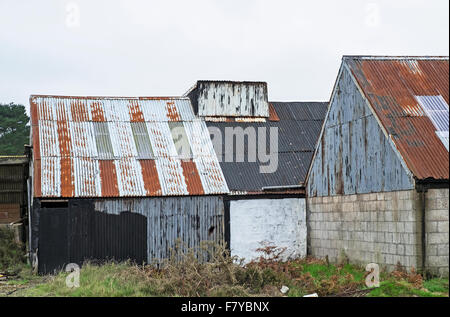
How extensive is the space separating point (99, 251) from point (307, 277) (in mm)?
6960

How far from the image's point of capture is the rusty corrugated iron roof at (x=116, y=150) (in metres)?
22.8

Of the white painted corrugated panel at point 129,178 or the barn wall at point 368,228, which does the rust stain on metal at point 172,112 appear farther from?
the barn wall at point 368,228

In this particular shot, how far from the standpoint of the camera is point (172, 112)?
27.3m

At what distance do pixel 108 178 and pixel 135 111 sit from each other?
4.53m

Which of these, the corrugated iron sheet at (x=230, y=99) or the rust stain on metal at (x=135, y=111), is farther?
the corrugated iron sheet at (x=230, y=99)

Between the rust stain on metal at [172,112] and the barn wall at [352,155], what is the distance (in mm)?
6075

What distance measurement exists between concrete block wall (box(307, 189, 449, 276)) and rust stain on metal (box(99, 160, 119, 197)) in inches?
268

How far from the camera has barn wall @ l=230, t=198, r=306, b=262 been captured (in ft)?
77.6

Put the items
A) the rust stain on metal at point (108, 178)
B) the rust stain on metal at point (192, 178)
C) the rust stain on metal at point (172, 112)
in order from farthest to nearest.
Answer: the rust stain on metal at point (172, 112) → the rust stain on metal at point (192, 178) → the rust stain on metal at point (108, 178)

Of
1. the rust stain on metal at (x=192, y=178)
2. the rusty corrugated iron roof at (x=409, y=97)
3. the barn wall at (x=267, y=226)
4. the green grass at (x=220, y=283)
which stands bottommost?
the green grass at (x=220, y=283)

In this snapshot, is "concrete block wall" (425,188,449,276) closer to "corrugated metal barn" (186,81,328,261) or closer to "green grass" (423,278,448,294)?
"green grass" (423,278,448,294)

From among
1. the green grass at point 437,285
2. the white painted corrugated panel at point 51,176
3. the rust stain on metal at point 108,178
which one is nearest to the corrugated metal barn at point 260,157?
the rust stain on metal at point 108,178
